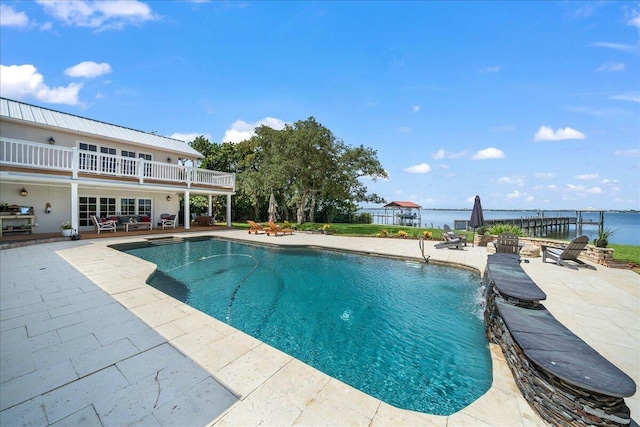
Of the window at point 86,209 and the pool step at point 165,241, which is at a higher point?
the window at point 86,209

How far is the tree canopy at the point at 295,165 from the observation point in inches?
733

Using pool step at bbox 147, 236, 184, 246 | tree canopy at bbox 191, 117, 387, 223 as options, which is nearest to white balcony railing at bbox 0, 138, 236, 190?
pool step at bbox 147, 236, 184, 246

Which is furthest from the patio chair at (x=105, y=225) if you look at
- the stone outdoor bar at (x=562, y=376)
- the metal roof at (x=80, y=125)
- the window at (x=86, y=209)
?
the stone outdoor bar at (x=562, y=376)

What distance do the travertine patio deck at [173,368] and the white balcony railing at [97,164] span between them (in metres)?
8.22

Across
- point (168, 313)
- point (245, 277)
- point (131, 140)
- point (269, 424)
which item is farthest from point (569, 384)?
point (131, 140)

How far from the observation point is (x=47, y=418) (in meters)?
2.01

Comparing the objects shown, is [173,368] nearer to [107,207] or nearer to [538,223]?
[107,207]

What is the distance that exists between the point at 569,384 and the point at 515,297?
1.59 metres

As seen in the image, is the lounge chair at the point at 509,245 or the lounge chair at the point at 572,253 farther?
the lounge chair at the point at 509,245

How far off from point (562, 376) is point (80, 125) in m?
19.6

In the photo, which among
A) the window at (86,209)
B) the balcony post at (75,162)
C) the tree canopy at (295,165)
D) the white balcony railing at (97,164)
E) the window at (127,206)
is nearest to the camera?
the white balcony railing at (97,164)

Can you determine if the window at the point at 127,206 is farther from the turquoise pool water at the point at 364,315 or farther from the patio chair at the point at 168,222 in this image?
the turquoise pool water at the point at 364,315

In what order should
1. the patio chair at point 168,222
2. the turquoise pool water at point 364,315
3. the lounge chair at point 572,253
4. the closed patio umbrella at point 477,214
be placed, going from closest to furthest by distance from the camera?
1. the turquoise pool water at point 364,315
2. the lounge chair at point 572,253
3. the closed patio umbrella at point 477,214
4. the patio chair at point 168,222

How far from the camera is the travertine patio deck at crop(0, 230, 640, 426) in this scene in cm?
209
